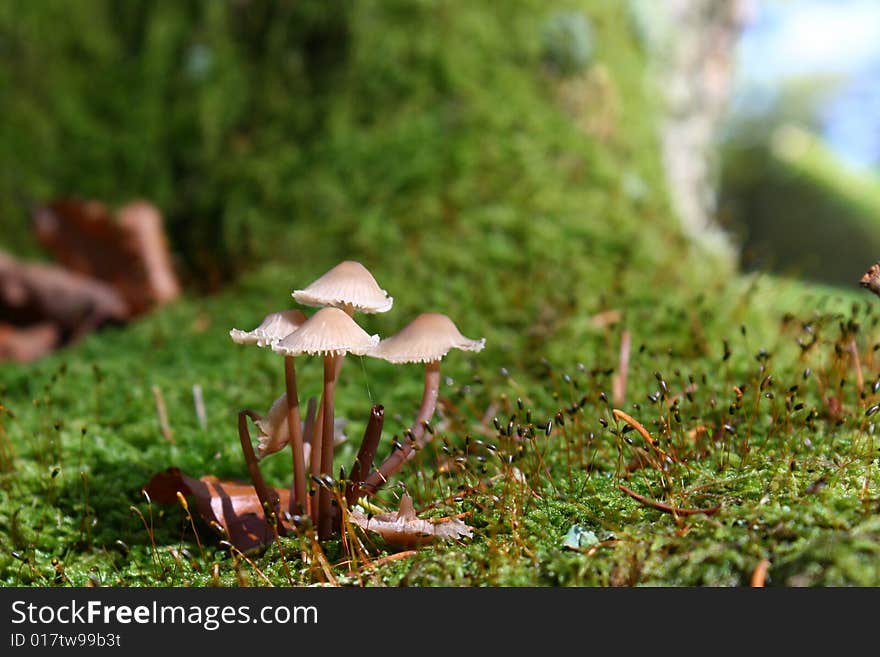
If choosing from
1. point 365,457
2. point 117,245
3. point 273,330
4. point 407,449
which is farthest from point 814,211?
point 273,330

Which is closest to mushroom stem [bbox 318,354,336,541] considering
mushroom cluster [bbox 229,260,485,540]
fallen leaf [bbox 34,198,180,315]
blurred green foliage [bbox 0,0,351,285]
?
mushroom cluster [bbox 229,260,485,540]

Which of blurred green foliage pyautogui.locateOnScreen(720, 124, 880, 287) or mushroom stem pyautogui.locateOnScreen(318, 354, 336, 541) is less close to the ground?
blurred green foliage pyautogui.locateOnScreen(720, 124, 880, 287)

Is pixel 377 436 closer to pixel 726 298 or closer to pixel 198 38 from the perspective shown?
pixel 726 298

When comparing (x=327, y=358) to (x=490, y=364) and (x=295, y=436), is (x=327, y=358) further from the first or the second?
(x=490, y=364)

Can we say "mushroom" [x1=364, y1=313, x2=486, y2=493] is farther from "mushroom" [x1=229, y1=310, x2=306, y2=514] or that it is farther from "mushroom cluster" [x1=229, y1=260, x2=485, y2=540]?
"mushroom" [x1=229, y1=310, x2=306, y2=514]

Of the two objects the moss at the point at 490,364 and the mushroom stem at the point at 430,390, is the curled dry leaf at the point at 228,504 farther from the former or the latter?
the mushroom stem at the point at 430,390

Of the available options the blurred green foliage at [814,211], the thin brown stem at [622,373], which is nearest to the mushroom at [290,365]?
the thin brown stem at [622,373]
